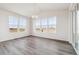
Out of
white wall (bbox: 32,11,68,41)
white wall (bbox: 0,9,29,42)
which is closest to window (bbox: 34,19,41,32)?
white wall (bbox: 32,11,68,41)

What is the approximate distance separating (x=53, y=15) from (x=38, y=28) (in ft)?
6.33

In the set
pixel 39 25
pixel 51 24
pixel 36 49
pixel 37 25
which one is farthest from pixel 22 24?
pixel 36 49

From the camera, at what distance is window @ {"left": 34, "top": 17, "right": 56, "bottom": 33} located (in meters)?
6.45

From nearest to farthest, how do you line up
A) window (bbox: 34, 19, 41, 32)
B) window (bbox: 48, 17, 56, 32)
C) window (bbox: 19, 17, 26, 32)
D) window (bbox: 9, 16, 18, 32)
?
window (bbox: 9, 16, 18, 32)
window (bbox: 48, 17, 56, 32)
window (bbox: 19, 17, 26, 32)
window (bbox: 34, 19, 41, 32)

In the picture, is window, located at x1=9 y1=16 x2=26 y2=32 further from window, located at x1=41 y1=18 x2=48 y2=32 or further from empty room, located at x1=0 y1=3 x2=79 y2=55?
window, located at x1=41 y1=18 x2=48 y2=32

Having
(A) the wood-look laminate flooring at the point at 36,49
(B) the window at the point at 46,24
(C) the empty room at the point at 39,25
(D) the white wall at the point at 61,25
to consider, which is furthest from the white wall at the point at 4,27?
(D) the white wall at the point at 61,25

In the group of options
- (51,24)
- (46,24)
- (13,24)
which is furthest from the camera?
(46,24)

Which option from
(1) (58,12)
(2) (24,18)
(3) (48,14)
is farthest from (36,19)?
(1) (58,12)

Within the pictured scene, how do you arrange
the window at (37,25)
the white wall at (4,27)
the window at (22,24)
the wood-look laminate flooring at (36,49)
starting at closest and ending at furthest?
the wood-look laminate flooring at (36,49), the white wall at (4,27), the window at (22,24), the window at (37,25)

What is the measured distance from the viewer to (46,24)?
22.6 ft

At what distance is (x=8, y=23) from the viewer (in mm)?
5809

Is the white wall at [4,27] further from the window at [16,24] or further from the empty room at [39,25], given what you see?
the window at [16,24]

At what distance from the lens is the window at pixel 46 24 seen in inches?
254

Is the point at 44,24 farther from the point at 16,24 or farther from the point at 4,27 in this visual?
the point at 4,27
